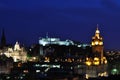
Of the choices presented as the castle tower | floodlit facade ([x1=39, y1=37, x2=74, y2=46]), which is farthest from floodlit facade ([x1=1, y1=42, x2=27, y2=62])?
floodlit facade ([x1=39, y1=37, x2=74, y2=46])

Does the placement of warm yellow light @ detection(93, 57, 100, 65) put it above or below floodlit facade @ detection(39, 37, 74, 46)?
below

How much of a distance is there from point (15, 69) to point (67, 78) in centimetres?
2483

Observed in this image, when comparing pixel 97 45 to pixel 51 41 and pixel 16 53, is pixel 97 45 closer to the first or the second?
pixel 16 53

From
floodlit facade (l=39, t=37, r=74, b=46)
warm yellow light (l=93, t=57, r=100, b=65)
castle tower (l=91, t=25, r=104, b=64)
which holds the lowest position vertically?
warm yellow light (l=93, t=57, r=100, b=65)

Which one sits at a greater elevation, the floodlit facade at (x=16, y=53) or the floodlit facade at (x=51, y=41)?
the floodlit facade at (x=51, y=41)

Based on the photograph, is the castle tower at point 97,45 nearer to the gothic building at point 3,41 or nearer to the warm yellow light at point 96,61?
the warm yellow light at point 96,61

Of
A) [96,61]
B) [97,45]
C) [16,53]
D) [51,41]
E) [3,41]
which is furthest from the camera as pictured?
[51,41]

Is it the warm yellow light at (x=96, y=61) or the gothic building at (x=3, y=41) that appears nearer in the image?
the warm yellow light at (x=96, y=61)

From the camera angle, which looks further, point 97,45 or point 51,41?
point 51,41

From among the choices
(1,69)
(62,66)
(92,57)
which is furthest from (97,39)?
(1,69)

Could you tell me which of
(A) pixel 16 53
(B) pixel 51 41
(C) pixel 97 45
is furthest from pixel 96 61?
(B) pixel 51 41

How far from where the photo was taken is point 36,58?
415 feet

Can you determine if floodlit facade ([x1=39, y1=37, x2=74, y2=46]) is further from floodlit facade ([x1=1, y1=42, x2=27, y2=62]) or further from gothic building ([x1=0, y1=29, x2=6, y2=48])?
floodlit facade ([x1=1, y1=42, x2=27, y2=62])

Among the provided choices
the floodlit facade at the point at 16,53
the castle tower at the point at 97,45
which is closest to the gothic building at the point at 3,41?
the floodlit facade at the point at 16,53
